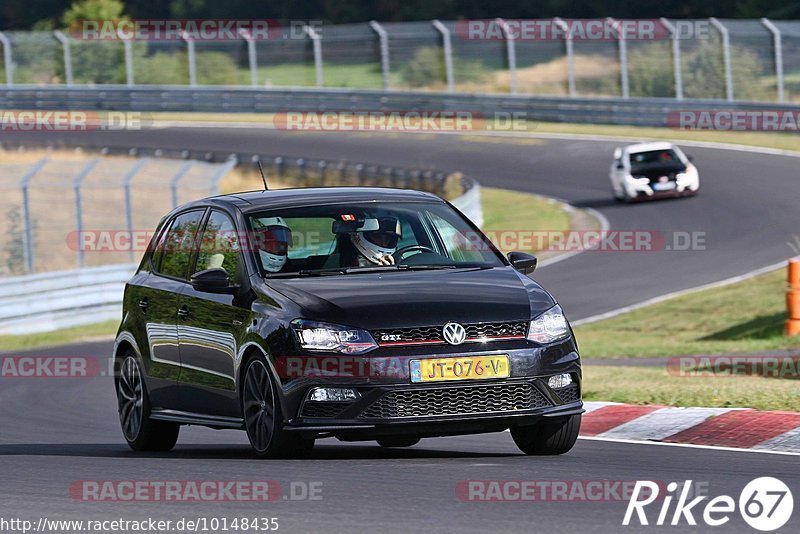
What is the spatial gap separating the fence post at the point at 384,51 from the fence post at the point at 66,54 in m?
10.5

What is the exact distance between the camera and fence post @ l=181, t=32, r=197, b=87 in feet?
175

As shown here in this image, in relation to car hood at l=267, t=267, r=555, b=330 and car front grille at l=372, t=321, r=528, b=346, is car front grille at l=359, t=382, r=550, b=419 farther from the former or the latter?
car hood at l=267, t=267, r=555, b=330

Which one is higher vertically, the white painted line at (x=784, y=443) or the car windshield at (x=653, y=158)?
the white painted line at (x=784, y=443)

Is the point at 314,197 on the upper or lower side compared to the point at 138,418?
upper

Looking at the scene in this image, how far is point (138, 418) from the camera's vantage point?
10.5m

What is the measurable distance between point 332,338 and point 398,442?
5.82ft

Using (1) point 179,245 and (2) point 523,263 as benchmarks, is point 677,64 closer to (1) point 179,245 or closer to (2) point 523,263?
(1) point 179,245

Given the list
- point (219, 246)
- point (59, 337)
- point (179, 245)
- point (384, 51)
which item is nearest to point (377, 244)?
point (219, 246)

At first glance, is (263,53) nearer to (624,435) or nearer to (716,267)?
(716,267)

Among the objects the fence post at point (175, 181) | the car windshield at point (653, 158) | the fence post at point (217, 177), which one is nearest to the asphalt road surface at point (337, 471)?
the fence post at point (217, 177)

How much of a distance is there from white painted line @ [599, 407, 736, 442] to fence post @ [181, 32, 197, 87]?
44322 mm
